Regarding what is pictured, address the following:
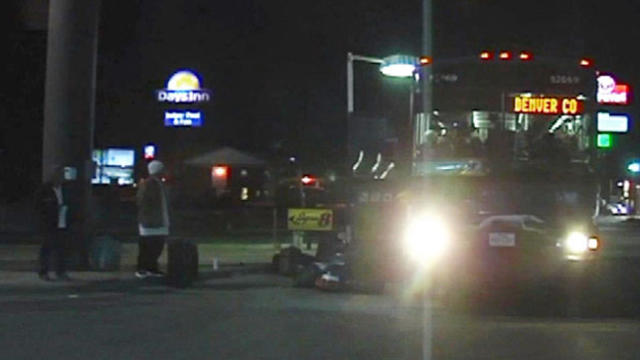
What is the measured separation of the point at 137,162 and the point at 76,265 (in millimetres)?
47338

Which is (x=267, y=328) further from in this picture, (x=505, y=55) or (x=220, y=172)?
(x=220, y=172)

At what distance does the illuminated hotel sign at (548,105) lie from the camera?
19078 mm

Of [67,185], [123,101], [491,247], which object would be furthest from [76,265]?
[123,101]

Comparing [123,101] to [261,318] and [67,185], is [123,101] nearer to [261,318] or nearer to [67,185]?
[67,185]

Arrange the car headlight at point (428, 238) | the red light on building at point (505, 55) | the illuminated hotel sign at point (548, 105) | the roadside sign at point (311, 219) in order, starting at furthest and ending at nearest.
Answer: the roadside sign at point (311, 219), the red light on building at point (505, 55), the illuminated hotel sign at point (548, 105), the car headlight at point (428, 238)

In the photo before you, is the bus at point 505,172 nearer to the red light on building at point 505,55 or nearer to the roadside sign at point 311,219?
the red light on building at point 505,55

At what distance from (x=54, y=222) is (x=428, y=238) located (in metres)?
5.70

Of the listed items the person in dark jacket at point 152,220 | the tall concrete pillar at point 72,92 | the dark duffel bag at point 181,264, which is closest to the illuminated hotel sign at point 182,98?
the tall concrete pillar at point 72,92

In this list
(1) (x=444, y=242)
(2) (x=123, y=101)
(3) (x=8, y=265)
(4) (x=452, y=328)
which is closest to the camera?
(4) (x=452, y=328)

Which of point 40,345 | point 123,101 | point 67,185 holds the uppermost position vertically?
point 123,101

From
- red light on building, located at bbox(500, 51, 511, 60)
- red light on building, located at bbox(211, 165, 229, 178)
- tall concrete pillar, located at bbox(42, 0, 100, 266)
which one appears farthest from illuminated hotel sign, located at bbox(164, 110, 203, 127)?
red light on building, located at bbox(500, 51, 511, 60)

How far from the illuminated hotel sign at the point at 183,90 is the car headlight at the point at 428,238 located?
49.6 metres

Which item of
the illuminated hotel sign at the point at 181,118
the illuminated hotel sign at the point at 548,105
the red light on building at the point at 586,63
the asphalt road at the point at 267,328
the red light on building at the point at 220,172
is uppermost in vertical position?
the illuminated hotel sign at the point at 181,118

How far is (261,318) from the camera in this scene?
1500 centimetres
